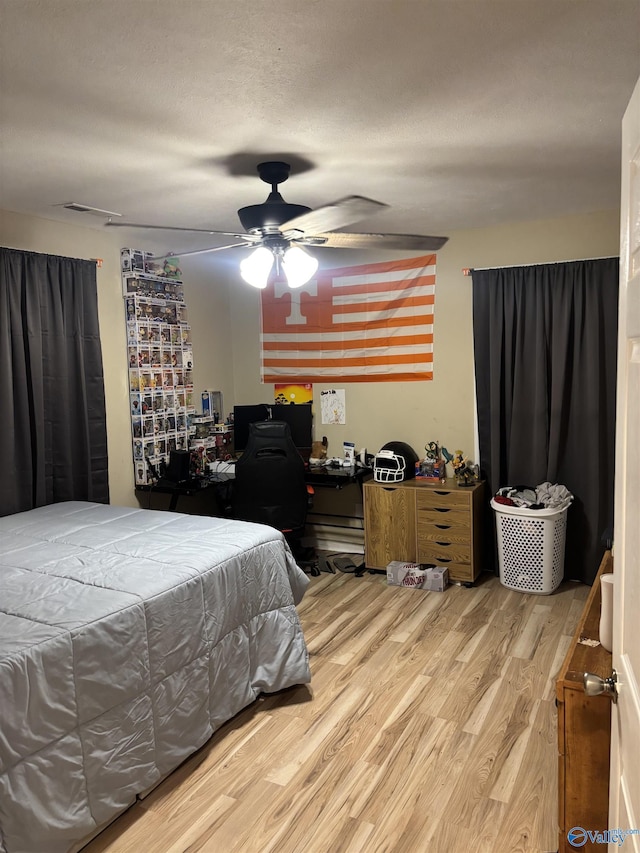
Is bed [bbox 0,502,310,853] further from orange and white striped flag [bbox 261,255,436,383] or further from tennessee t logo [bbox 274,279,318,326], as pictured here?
tennessee t logo [bbox 274,279,318,326]

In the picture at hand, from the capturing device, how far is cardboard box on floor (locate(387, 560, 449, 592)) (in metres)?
4.14

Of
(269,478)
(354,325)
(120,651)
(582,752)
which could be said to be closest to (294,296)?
(354,325)

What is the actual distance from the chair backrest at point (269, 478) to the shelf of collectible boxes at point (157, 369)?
0.74 m

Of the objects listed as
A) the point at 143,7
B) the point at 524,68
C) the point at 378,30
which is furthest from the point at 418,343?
the point at 143,7

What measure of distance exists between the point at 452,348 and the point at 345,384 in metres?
0.91

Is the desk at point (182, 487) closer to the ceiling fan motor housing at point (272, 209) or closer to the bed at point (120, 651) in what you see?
the bed at point (120, 651)

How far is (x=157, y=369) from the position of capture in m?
4.53

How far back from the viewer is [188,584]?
2.41 m

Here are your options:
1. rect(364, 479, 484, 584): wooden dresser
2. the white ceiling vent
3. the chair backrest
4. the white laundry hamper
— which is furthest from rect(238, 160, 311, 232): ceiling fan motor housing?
the white laundry hamper

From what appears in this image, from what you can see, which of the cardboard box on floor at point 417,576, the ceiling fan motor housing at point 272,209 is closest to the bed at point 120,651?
the cardboard box on floor at point 417,576

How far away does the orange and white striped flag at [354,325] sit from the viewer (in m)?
4.61

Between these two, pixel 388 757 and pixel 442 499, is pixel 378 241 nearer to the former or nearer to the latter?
pixel 442 499

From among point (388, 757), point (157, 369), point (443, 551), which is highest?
point (157, 369)

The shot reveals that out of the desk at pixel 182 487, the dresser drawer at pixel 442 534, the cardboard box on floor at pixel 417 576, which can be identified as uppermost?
the desk at pixel 182 487
